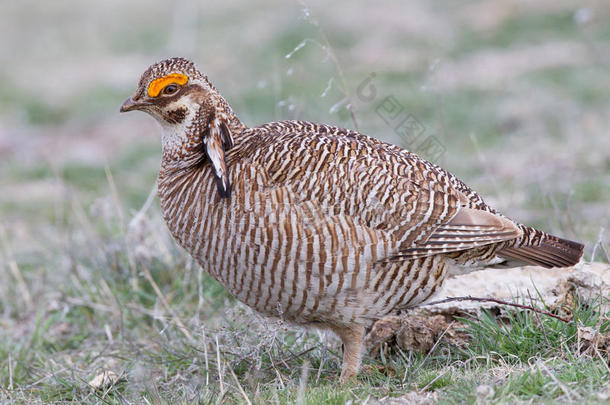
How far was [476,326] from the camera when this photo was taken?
4.03 metres

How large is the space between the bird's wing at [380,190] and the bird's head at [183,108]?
0.27 meters

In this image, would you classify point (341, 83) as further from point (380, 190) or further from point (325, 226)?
point (325, 226)

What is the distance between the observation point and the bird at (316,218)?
3.66m

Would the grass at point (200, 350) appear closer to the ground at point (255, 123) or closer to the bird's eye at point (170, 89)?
the ground at point (255, 123)

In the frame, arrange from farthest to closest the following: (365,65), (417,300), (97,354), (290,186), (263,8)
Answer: (263,8) < (365,65) < (97,354) < (417,300) < (290,186)

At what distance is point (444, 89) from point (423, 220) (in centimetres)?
840

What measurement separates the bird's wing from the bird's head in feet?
0.89

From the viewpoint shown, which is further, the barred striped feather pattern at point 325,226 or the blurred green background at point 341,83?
the blurred green background at point 341,83

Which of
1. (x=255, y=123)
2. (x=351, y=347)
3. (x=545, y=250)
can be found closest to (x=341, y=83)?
(x=255, y=123)

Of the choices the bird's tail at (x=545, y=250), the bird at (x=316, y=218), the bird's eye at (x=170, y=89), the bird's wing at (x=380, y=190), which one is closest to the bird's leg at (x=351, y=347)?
the bird at (x=316, y=218)

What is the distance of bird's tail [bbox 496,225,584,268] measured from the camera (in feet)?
13.1

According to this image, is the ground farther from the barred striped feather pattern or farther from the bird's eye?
the bird's eye

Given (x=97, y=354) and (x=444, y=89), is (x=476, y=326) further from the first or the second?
(x=444, y=89)

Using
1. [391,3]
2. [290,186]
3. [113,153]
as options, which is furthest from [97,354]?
[391,3]
